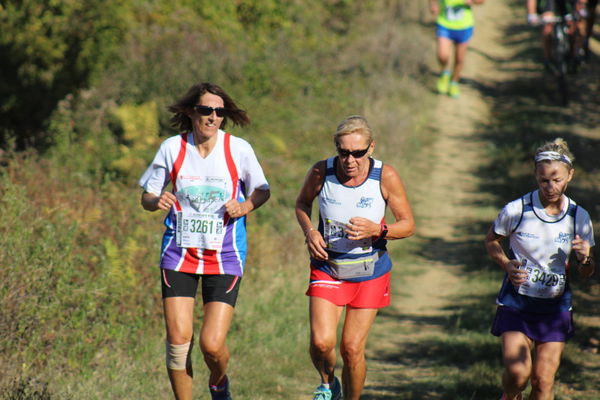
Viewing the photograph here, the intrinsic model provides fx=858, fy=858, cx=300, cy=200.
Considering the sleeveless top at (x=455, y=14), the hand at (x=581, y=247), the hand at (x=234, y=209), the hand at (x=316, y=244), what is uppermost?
the sleeveless top at (x=455, y=14)

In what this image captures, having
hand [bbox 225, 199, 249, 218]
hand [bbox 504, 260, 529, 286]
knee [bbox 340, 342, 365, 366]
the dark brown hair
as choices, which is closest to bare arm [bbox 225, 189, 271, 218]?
hand [bbox 225, 199, 249, 218]

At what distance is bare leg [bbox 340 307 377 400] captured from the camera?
18.4ft

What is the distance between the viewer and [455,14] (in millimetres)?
15266

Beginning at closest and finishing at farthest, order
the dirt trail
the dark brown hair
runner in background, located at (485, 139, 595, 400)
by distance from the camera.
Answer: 1. runner in background, located at (485, 139, 595, 400)
2. the dark brown hair
3. the dirt trail

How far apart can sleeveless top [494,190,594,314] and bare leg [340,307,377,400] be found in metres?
0.95

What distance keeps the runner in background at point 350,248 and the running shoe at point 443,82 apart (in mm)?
11142

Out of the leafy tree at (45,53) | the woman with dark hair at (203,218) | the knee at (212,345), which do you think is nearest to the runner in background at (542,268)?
the woman with dark hair at (203,218)

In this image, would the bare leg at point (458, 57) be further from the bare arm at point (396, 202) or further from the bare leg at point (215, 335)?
the bare leg at point (215, 335)

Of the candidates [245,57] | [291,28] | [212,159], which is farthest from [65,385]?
[291,28]

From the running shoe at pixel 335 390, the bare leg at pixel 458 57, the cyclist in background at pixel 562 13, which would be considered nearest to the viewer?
the running shoe at pixel 335 390

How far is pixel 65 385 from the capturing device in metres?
6.48

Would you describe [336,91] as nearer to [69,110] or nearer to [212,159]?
[69,110]

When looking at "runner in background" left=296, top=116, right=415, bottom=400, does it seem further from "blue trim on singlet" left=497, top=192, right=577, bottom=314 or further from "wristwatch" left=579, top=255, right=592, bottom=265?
"wristwatch" left=579, top=255, right=592, bottom=265

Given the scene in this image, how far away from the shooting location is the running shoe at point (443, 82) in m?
16.4
